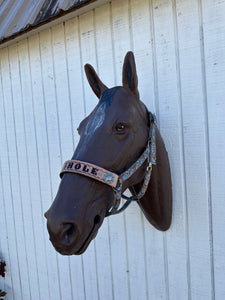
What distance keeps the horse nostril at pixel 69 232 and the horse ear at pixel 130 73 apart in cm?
55

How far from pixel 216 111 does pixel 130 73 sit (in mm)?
431

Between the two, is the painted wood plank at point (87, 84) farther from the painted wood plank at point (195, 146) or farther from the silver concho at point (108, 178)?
the silver concho at point (108, 178)

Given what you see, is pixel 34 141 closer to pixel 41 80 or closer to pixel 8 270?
pixel 41 80

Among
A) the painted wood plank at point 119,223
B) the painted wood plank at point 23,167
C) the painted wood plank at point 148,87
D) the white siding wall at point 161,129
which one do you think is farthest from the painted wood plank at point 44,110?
the painted wood plank at point 148,87

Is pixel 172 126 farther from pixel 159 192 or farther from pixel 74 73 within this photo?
pixel 74 73

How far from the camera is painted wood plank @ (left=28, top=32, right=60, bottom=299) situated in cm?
180

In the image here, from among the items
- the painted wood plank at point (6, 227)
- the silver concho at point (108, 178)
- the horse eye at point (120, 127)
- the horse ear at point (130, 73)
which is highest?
the horse ear at point (130, 73)

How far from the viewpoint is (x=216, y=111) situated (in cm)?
116

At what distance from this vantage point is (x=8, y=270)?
2334mm

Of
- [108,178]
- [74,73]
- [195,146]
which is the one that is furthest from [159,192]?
[74,73]

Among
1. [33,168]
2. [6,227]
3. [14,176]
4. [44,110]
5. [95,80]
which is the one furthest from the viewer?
[6,227]

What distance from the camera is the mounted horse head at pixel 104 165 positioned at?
2.66 feet

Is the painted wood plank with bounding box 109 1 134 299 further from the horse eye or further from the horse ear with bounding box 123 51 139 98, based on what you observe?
the horse eye

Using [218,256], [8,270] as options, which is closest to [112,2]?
[218,256]
